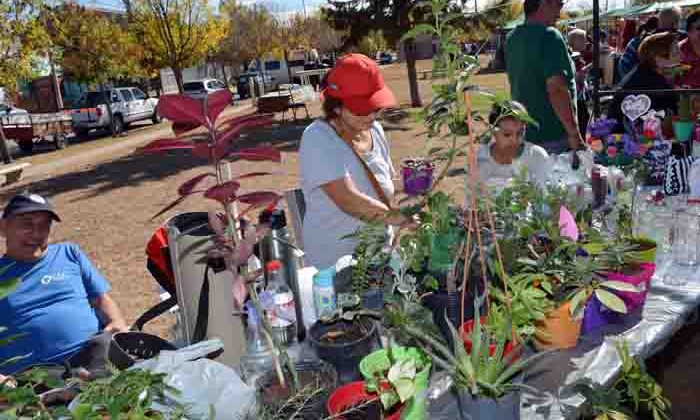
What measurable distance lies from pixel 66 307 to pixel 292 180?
565cm

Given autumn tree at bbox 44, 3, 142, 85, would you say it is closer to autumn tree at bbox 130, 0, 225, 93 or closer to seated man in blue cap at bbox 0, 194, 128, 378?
autumn tree at bbox 130, 0, 225, 93

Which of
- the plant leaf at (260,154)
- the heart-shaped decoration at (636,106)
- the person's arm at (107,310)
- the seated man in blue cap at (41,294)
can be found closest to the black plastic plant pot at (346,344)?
the plant leaf at (260,154)

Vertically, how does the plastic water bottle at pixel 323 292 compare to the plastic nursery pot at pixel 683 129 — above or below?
below

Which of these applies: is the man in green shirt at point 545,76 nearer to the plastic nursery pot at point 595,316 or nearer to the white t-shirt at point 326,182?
the white t-shirt at point 326,182

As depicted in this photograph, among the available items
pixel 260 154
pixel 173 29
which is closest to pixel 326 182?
pixel 260 154

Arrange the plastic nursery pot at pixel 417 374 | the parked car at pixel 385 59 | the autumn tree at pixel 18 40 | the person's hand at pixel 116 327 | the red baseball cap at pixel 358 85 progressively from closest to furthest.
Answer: the plastic nursery pot at pixel 417 374
the red baseball cap at pixel 358 85
the person's hand at pixel 116 327
the autumn tree at pixel 18 40
the parked car at pixel 385 59

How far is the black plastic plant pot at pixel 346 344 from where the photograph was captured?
1.30m

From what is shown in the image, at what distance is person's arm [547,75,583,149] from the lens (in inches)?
129

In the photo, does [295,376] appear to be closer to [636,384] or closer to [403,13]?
[636,384]

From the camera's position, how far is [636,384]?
139 centimetres

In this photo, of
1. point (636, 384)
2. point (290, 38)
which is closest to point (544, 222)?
point (636, 384)

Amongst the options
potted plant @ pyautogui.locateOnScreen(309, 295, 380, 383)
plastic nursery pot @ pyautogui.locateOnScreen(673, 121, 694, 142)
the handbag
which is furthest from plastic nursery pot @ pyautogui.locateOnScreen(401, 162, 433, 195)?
plastic nursery pot @ pyautogui.locateOnScreen(673, 121, 694, 142)

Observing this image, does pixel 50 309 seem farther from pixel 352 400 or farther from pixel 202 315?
pixel 352 400

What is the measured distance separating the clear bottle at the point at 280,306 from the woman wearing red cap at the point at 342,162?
1.81ft
